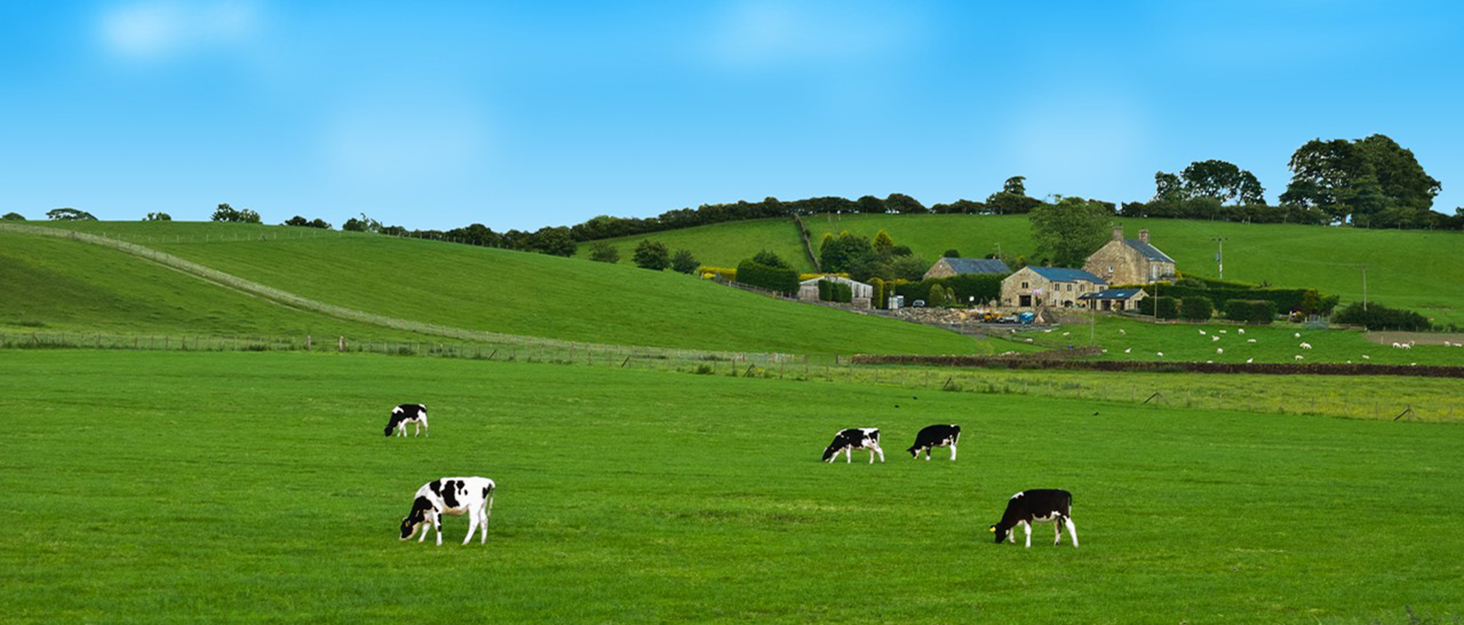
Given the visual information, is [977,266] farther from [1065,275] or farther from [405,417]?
[405,417]

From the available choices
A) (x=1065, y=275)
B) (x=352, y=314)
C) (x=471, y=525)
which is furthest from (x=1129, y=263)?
(x=471, y=525)

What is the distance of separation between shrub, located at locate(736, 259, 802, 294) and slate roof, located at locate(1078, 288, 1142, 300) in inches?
1479

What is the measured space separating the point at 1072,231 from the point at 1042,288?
32.7 metres

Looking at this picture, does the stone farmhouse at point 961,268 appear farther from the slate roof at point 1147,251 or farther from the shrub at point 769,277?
the shrub at point 769,277

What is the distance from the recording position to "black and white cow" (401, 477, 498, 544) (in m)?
20.6

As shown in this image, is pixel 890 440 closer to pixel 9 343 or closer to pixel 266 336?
pixel 9 343

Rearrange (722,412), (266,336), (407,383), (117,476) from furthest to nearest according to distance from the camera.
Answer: (266,336), (407,383), (722,412), (117,476)

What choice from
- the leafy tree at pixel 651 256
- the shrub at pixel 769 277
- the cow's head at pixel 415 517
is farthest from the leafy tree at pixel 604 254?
the cow's head at pixel 415 517

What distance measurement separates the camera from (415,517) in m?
20.8

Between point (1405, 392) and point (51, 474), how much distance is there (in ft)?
236

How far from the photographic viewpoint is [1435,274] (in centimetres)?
18612

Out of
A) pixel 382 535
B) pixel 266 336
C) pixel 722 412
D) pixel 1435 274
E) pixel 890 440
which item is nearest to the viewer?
pixel 382 535

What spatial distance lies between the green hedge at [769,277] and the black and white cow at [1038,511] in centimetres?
14733

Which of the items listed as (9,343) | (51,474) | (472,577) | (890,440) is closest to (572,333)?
(9,343)
